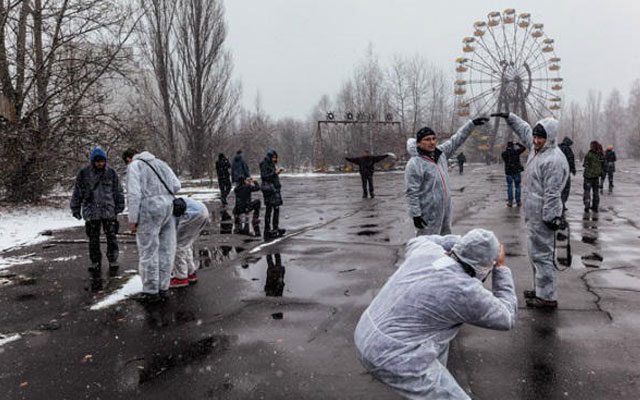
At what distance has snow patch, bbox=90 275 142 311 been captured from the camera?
5.12 meters

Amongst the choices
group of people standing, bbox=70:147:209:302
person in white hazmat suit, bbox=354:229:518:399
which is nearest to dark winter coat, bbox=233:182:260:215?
group of people standing, bbox=70:147:209:302

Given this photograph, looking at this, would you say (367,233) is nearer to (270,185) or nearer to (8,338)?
(270,185)

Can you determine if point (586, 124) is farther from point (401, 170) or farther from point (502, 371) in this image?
point (502, 371)

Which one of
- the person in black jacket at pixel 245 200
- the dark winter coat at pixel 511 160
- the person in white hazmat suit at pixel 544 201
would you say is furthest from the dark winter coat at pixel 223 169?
the person in white hazmat suit at pixel 544 201

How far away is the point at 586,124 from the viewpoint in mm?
124250

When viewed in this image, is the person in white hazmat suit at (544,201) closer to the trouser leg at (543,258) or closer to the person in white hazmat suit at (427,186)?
the trouser leg at (543,258)

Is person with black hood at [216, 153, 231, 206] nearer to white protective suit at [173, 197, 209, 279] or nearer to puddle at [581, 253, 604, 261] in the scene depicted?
white protective suit at [173, 197, 209, 279]

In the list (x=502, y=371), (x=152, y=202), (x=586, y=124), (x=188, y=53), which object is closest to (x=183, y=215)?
(x=152, y=202)

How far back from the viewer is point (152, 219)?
5.01 meters

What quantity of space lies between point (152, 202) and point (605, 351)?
4.59 metres

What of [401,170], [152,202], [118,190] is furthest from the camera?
[401,170]

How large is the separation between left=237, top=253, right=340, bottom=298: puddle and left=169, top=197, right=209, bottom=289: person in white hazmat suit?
831 mm

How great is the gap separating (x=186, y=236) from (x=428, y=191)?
9.98ft

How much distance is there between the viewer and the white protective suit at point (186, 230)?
5543mm
